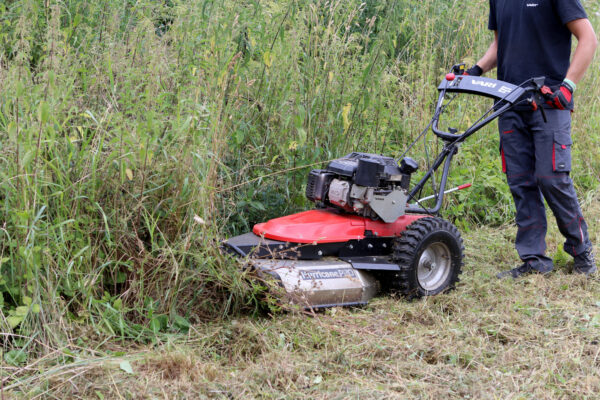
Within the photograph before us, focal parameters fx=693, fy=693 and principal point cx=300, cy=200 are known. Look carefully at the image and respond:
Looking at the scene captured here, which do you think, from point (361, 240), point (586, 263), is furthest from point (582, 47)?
point (361, 240)

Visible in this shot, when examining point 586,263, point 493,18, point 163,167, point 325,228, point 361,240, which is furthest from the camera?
point 493,18

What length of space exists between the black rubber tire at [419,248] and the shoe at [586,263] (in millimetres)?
906

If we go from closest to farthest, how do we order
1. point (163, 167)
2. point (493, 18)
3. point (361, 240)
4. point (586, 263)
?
1. point (163, 167)
2. point (361, 240)
3. point (586, 263)
4. point (493, 18)

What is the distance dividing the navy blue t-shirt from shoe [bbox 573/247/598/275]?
1.03 metres

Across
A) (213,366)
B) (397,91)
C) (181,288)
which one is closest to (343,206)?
(181,288)

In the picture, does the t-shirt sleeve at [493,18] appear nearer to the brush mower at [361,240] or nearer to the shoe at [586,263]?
the brush mower at [361,240]

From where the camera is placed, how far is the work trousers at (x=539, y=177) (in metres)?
3.91

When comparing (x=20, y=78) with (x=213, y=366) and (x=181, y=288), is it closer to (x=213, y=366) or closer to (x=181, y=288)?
(x=181, y=288)

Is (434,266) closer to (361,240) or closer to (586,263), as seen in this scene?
(361,240)

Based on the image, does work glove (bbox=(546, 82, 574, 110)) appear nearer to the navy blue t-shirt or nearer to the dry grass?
the navy blue t-shirt

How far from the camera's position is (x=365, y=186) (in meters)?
3.46

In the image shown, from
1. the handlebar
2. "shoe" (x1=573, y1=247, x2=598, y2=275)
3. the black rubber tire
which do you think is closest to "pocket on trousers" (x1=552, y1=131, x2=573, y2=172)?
the handlebar

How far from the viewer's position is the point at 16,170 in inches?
109

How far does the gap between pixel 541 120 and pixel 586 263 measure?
919 mm
